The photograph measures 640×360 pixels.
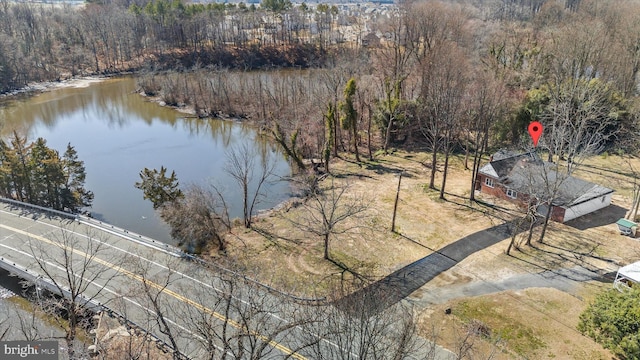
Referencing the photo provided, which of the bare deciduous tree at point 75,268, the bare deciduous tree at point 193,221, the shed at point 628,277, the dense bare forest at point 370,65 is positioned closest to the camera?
the shed at point 628,277

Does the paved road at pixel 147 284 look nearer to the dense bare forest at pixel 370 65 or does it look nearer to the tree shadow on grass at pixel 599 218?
the tree shadow on grass at pixel 599 218

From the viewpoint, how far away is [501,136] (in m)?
41.1

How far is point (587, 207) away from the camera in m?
28.7

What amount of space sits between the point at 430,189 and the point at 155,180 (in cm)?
2004

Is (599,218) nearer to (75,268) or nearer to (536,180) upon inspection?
(536,180)

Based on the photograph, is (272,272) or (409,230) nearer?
(272,272)

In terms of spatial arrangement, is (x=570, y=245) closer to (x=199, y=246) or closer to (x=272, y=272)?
(x=272, y=272)

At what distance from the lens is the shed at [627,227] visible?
26.0 metres

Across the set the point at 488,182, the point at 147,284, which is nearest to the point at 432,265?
the point at 488,182

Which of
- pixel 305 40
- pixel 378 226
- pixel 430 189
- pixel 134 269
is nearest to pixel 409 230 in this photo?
pixel 378 226

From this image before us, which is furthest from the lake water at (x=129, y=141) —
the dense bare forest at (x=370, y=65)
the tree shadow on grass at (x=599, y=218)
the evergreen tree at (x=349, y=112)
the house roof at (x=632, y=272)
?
the house roof at (x=632, y=272)

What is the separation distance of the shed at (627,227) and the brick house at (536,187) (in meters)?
2.46

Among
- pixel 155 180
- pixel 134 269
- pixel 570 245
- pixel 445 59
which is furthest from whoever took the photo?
pixel 445 59

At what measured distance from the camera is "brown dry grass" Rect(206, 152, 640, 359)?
63.7 feet
